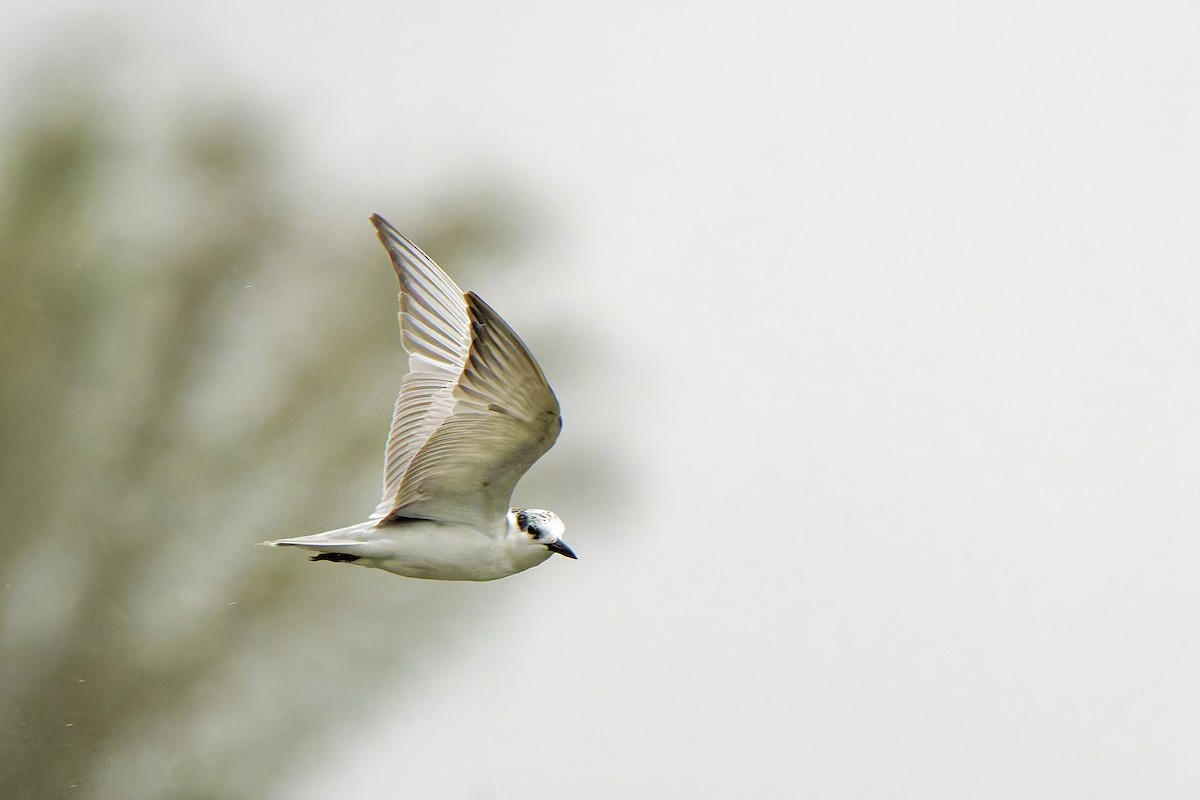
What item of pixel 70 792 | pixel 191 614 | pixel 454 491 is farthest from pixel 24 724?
pixel 454 491

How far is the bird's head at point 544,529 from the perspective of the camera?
12.9ft

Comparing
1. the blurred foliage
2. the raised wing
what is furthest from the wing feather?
the blurred foliage

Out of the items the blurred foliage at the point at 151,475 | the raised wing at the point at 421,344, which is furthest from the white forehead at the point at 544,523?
the blurred foliage at the point at 151,475

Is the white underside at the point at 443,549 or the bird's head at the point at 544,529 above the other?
the bird's head at the point at 544,529

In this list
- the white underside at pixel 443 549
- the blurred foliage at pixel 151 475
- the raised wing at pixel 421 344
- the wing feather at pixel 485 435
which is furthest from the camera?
the blurred foliage at pixel 151 475

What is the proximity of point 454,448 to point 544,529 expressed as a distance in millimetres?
319

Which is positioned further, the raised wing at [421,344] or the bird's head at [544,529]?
the raised wing at [421,344]

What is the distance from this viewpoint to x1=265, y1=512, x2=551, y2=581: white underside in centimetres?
390

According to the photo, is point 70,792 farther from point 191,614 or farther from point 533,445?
point 533,445

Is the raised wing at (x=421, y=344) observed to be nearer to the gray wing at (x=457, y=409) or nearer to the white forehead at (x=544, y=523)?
the gray wing at (x=457, y=409)

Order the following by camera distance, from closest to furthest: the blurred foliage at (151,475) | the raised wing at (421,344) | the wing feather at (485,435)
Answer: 1. the wing feather at (485,435)
2. the raised wing at (421,344)
3. the blurred foliage at (151,475)

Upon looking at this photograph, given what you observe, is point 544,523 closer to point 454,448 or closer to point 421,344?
point 454,448

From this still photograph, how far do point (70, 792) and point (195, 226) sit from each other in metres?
3.93

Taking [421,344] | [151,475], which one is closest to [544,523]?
[421,344]
